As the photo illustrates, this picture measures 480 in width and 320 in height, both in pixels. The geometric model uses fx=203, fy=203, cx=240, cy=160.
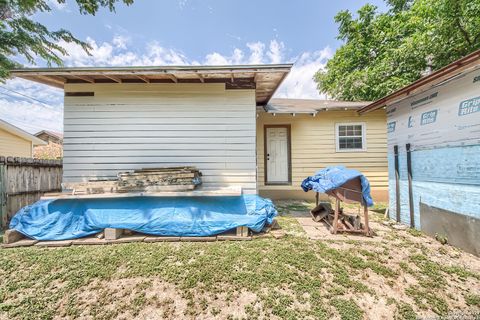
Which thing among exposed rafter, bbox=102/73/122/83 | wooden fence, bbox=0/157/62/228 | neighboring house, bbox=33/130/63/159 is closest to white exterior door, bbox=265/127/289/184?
exposed rafter, bbox=102/73/122/83

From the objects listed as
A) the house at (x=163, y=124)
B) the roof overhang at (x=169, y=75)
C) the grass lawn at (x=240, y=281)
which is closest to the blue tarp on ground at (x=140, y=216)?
the grass lawn at (x=240, y=281)

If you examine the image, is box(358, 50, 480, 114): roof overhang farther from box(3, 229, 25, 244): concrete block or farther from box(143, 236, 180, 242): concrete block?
box(3, 229, 25, 244): concrete block

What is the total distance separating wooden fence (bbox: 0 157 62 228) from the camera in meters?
4.39

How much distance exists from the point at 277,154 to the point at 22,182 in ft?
23.2

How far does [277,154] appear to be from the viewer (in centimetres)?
748

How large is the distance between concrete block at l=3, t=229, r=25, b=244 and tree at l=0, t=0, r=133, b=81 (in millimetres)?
5000

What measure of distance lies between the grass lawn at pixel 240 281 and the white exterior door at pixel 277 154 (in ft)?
13.3

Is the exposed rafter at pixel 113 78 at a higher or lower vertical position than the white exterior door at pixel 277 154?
higher

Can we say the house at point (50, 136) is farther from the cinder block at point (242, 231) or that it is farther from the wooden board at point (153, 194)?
the cinder block at point (242, 231)

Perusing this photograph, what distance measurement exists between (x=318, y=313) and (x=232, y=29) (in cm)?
1013

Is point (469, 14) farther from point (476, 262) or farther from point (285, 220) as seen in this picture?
point (285, 220)

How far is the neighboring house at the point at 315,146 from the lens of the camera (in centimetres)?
711

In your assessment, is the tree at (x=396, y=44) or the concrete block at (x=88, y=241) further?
the tree at (x=396, y=44)

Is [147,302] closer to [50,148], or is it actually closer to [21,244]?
[21,244]
